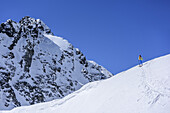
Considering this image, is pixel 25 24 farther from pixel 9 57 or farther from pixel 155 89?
pixel 155 89

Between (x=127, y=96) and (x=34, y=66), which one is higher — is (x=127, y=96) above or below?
below

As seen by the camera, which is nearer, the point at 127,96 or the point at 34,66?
the point at 127,96

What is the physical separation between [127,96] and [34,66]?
75.7 meters

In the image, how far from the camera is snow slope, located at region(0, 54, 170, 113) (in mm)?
15445

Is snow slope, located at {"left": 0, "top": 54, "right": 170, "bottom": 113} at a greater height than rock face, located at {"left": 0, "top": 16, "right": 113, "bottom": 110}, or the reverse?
rock face, located at {"left": 0, "top": 16, "right": 113, "bottom": 110}

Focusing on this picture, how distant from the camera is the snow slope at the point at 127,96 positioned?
1545 cm

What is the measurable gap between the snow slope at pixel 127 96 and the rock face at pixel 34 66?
154ft

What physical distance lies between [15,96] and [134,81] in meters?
59.1

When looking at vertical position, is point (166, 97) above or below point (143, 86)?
below

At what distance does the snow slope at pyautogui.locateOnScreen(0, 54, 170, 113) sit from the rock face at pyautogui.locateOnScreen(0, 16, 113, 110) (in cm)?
4702

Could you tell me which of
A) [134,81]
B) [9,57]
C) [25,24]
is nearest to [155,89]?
[134,81]

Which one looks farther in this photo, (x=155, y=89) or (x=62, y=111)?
(x=62, y=111)

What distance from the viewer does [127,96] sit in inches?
690

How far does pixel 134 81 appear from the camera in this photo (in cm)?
2005
